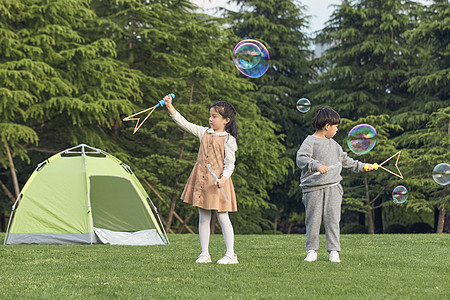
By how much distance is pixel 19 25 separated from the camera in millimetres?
17000

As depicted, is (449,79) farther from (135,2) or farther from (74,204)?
(74,204)

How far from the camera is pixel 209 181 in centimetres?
573

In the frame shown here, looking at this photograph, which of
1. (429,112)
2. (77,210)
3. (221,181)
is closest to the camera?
(221,181)

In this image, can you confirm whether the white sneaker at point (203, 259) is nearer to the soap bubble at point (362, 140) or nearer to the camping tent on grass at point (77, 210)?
the soap bubble at point (362, 140)

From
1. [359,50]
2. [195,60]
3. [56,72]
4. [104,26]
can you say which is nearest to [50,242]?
[56,72]

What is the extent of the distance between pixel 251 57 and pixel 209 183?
2.88 m

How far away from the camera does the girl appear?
5688mm

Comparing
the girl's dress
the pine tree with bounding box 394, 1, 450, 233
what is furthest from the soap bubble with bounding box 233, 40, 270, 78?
the pine tree with bounding box 394, 1, 450, 233

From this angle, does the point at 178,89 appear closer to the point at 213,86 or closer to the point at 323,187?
the point at 213,86

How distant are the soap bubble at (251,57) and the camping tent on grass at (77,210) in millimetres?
3311

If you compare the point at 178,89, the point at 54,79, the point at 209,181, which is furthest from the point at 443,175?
the point at 178,89

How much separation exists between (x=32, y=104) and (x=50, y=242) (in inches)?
281

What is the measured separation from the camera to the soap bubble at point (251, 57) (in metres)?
8.07

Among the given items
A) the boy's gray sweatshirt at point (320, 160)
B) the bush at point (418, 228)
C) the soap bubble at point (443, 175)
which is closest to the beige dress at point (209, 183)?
the boy's gray sweatshirt at point (320, 160)
